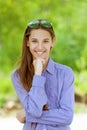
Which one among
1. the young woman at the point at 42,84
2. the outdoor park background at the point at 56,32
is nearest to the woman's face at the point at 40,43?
the young woman at the point at 42,84

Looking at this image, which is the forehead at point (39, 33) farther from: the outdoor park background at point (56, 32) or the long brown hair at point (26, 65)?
the outdoor park background at point (56, 32)

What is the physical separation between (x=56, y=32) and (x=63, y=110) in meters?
3.47

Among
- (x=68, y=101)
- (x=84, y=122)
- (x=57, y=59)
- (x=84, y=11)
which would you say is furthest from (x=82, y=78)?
(x=68, y=101)

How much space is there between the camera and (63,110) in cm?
162

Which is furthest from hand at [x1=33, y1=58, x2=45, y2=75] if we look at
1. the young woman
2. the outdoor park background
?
the outdoor park background

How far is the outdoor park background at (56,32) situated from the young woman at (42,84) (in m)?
3.10

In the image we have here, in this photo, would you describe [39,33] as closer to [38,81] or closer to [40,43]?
[40,43]

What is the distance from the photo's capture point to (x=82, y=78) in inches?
208

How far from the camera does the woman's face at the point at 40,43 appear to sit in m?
1.58

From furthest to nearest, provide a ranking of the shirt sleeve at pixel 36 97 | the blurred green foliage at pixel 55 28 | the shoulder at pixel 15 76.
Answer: the blurred green foliage at pixel 55 28
the shoulder at pixel 15 76
the shirt sleeve at pixel 36 97

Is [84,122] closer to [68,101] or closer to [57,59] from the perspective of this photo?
[57,59]

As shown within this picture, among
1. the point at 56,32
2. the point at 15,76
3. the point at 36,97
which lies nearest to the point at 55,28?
the point at 56,32

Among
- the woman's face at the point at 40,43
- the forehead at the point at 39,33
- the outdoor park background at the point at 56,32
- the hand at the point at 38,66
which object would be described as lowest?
the outdoor park background at the point at 56,32

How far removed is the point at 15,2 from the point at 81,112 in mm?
1373
